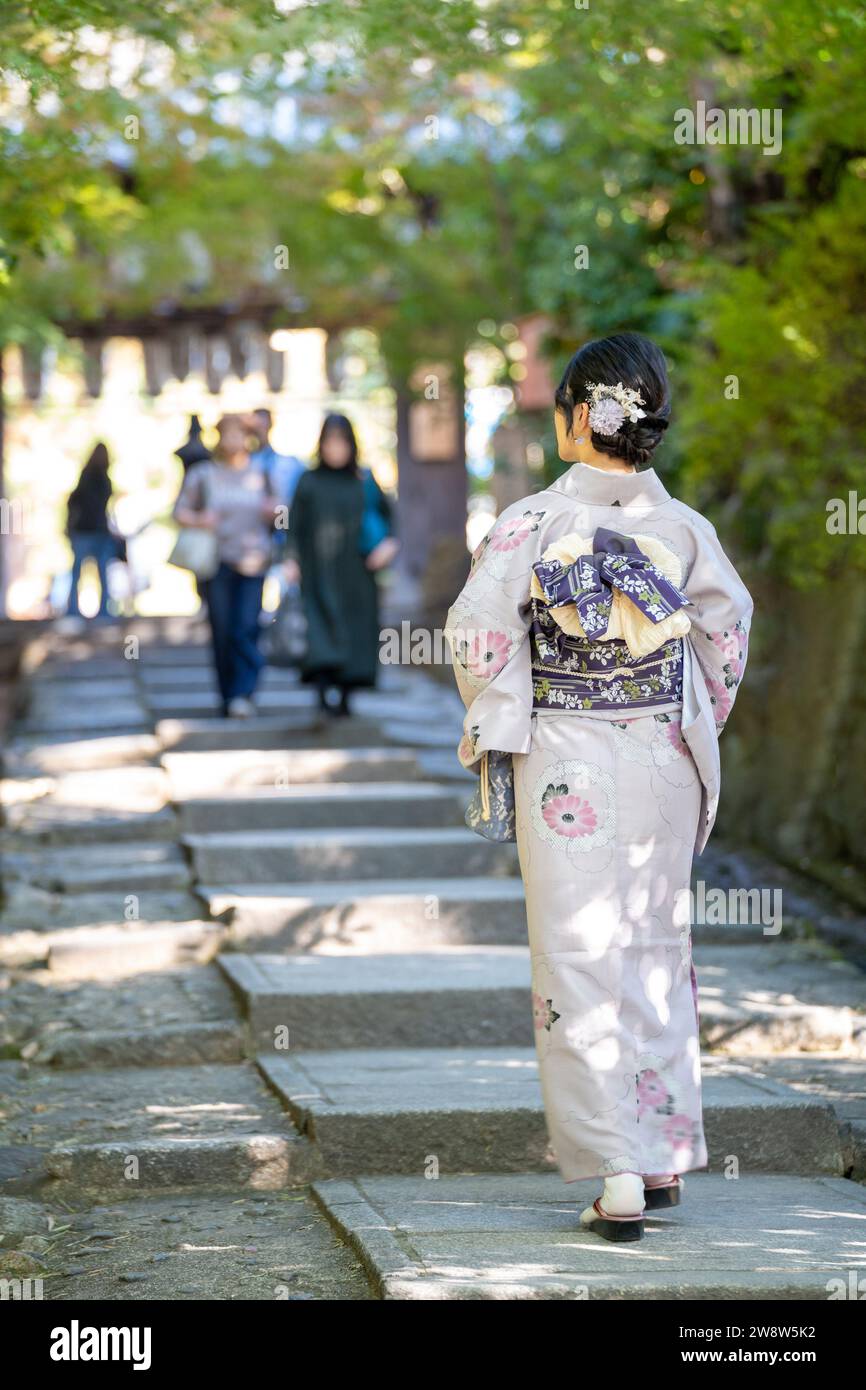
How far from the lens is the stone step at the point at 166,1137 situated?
4.43m

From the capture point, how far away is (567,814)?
12.8ft

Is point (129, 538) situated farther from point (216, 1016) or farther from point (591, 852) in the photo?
point (591, 852)

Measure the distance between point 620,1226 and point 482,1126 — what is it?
2.69 ft

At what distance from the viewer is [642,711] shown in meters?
3.96

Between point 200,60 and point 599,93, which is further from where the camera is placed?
point 599,93

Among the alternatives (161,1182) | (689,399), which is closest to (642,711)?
(161,1182)

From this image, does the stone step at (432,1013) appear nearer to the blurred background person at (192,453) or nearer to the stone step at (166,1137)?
the stone step at (166,1137)

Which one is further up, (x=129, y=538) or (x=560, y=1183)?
(x=129, y=538)

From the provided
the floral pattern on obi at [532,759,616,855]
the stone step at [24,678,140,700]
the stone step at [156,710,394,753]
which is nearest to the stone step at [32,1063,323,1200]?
the floral pattern on obi at [532,759,616,855]

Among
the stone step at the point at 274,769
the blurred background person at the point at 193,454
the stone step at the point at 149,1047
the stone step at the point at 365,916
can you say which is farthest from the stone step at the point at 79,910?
the blurred background person at the point at 193,454

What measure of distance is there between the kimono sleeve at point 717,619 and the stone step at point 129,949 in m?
2.90

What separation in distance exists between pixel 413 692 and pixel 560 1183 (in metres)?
7.92

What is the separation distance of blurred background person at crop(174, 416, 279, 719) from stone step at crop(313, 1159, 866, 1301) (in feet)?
18.8

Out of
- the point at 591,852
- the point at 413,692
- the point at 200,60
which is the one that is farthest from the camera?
the point at 413,692
